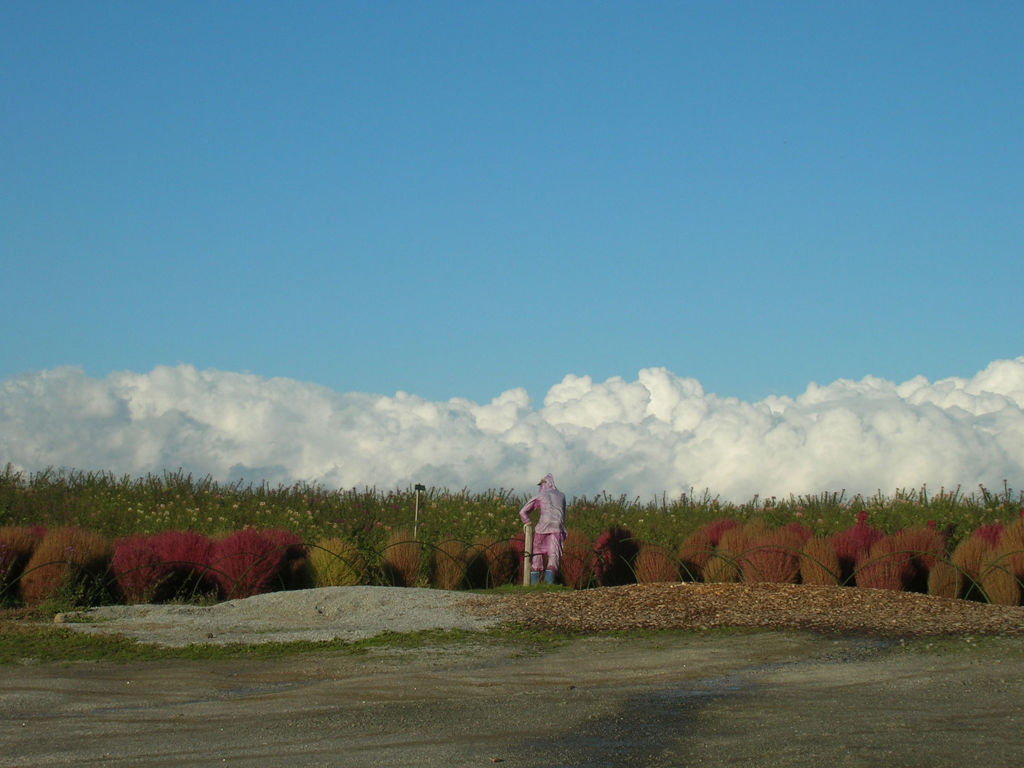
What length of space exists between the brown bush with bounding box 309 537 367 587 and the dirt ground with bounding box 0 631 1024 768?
18.1ft

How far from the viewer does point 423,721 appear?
23.7ft

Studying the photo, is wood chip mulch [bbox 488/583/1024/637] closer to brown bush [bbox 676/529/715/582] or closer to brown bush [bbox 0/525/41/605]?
brown bush [bbox 676/529/715/582]

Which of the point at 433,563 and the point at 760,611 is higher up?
the point at 433,563

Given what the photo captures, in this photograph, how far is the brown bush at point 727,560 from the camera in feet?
53.2

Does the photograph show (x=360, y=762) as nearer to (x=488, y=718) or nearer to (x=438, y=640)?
(x=488, y=718)

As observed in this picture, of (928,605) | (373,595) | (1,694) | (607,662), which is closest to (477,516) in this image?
(373,595)

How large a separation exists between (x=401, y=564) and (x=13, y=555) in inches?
214

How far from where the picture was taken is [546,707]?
763 cm

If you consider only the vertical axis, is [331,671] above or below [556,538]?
below

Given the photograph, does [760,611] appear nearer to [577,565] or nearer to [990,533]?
[577,565]

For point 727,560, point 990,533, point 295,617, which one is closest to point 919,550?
point 990,533

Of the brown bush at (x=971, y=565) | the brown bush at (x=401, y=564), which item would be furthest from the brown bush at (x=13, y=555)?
the brown bush at (x=971, y=565)

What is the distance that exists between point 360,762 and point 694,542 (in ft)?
40.4

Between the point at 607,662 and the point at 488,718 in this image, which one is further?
the point at 607,662
